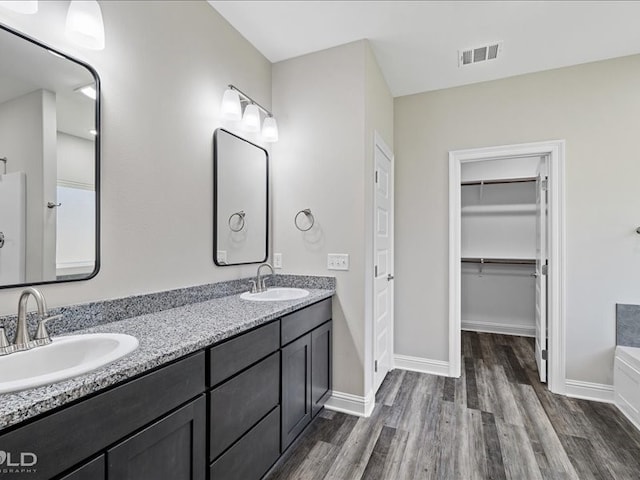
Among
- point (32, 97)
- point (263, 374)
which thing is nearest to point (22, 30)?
point (32, 97)

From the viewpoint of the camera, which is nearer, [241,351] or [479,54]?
[241,351]

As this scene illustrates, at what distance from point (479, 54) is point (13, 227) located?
309 cm

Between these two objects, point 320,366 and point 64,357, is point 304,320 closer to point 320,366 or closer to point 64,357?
point 320,366

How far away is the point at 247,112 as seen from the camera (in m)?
2.24

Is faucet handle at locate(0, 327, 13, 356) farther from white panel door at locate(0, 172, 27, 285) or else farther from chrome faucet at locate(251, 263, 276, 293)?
chrome faucet at locate(251, 263, 276, 293)

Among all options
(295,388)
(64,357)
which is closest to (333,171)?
(295,388)

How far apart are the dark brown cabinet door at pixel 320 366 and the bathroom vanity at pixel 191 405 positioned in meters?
0.02

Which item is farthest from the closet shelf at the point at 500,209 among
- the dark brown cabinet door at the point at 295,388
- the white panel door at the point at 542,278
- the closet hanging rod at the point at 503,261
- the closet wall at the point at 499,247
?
the dark brown cabinet door at the point at 295,388

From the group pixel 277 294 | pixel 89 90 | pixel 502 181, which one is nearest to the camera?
pixel 89 90

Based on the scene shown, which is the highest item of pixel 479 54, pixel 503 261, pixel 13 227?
pixel 479 54

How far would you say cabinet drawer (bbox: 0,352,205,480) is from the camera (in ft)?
2.40

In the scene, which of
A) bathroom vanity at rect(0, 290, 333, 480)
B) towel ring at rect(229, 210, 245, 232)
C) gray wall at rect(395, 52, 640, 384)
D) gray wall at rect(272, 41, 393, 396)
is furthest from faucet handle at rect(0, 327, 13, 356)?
gray wall at rect(395, 52, 640, 384)

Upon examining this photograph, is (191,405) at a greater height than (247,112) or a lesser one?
lesser

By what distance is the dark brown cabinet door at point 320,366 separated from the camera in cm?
209
